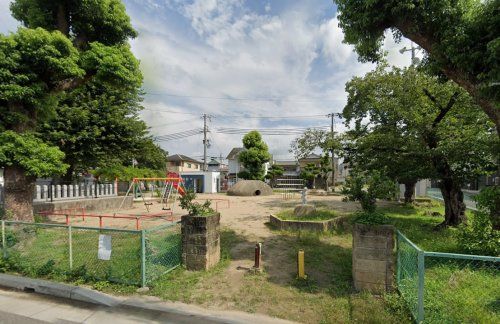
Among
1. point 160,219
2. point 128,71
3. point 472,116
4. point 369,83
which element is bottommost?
point 160,219

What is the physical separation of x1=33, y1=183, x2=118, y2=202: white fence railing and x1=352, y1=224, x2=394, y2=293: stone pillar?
47.0 feet

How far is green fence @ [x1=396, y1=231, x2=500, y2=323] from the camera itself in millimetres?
3844

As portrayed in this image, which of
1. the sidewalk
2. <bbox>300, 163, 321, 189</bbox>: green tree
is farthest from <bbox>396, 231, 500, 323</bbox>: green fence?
<bbox>300, 163, 321, 189</bbox>: green tree

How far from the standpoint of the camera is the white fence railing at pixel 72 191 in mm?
13289

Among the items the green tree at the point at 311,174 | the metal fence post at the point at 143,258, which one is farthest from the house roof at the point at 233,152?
the metal fence post at the point at 143,258

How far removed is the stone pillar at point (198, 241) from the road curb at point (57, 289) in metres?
1.63

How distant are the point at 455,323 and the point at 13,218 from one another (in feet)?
36.3

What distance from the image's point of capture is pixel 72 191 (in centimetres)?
1477

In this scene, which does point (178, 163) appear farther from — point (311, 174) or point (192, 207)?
point (192, 207)

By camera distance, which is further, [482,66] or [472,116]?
[472,116]

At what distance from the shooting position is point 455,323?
379cm

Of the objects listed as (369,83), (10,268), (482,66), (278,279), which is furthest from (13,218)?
(369,83)

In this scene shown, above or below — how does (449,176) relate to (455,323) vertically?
above

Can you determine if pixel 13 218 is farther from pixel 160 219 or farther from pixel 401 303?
pixel 401 303
